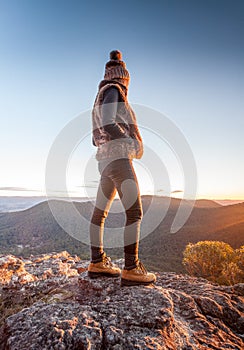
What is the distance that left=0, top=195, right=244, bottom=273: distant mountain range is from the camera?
2933 cm

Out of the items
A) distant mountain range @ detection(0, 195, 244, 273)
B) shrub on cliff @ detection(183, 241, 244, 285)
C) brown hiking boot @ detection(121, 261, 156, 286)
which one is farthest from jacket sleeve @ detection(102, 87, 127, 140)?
distant mountain range @ detection(0, 195, 244, 273)

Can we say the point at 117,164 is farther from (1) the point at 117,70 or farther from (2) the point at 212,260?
(2) the point at 212,260

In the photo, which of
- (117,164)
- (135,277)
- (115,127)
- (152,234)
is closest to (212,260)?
(135,277)

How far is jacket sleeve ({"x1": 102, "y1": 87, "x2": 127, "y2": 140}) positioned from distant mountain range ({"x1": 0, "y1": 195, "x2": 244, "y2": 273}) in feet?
62.6

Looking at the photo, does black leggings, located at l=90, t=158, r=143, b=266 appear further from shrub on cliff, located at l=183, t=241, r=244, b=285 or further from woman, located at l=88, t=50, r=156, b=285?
shrub on cliff, located at l=183, t=241, r=244, b=285

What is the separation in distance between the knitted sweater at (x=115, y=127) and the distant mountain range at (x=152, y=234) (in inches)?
743

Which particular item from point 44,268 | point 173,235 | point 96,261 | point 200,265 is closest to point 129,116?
point 96,261

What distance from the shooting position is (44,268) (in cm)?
489

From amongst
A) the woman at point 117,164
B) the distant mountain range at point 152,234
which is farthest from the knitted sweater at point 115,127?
the distant mountain range at point 152,234

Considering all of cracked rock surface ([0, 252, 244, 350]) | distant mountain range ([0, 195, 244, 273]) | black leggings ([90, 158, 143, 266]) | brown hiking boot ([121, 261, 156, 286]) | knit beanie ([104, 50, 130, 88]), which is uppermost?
knit beanie ([104, 50, 130, 88])

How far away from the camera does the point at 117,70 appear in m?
2.70

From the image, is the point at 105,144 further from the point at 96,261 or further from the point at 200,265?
the point at 200,265

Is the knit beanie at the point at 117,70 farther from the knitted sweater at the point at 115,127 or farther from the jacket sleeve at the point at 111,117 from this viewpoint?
the jacket sleeve at the point at 111,117

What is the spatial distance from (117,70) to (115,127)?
0.85 m
